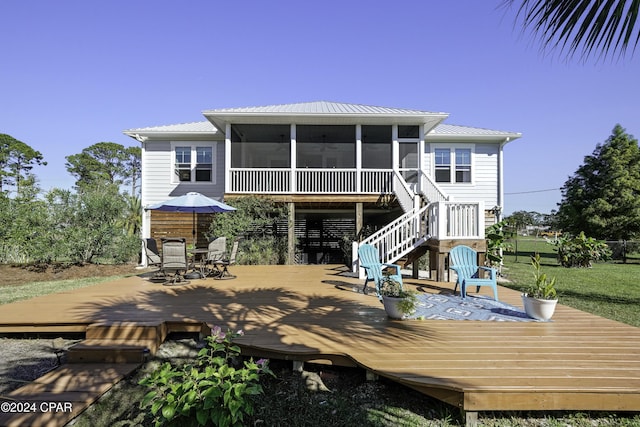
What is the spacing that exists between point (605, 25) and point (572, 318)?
173 inches

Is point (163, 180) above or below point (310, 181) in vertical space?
above

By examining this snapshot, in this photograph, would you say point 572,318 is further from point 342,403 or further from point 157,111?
point 157,111

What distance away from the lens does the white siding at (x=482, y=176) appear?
13.5 m

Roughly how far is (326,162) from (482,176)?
7.18 m

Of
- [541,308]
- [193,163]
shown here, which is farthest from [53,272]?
[541,308]

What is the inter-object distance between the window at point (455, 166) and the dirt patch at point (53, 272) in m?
12.2

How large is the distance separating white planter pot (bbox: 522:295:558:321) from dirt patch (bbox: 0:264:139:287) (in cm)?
1082

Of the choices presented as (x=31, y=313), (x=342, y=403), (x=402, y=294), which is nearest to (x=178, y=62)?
(x=31, y=313)

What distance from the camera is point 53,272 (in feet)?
32.2

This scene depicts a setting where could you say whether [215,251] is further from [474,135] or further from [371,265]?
[474,135]

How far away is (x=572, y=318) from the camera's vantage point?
4.79 m

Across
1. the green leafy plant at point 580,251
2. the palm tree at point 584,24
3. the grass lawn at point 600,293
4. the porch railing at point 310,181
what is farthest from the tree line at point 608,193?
the palm tree at point 584,24

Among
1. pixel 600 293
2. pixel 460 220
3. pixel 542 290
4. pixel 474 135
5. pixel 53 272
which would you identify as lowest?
pixel 600 293

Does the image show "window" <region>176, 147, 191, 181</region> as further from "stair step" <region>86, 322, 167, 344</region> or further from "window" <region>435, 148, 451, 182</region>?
"window" <region>435, 148, 451, 182</region>
